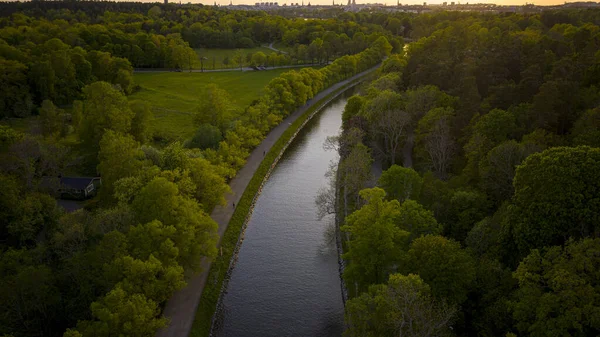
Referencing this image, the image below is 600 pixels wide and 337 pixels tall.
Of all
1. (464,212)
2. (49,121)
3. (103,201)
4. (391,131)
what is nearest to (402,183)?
(464,212)

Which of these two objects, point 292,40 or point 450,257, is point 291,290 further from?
point 292,40

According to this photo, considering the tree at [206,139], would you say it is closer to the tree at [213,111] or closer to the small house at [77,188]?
the tree at [213,111]

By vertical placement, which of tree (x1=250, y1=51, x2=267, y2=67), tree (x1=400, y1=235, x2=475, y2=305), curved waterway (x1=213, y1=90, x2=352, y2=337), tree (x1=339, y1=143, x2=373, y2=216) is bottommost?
curved waterway (x1=213, y1=90, x2=352, y2=337)

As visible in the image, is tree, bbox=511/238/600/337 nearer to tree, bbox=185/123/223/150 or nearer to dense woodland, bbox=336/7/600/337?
dense woodland, bbox=336/7/600/337

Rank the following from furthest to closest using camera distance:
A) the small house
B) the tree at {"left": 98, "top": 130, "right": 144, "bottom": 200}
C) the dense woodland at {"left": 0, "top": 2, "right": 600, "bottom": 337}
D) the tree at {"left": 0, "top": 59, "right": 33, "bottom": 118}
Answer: the tree at {"left": 0, "top": 59, "right": 33, "bottom": 118} < the small house < the tree at {"left": 98, "top": 130, "right": 144, "bottom": 200} < the dense woodland at {"left": 0, "top": 2, "right": 600, "bottom": 337}

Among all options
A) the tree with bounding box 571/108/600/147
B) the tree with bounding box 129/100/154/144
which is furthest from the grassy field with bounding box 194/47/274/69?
the tree with bounding box 571/108/600/147

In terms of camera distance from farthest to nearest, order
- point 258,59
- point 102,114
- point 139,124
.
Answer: point 258,59, point 139,124, point 102,114

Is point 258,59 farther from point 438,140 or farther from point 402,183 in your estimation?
point 402,183
